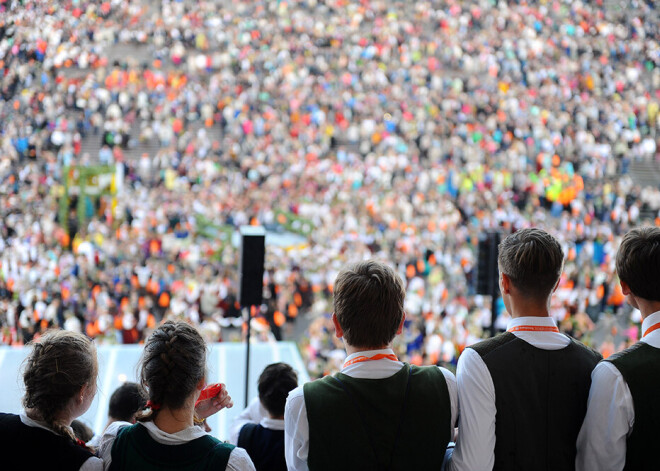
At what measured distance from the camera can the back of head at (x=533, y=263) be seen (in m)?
1.63

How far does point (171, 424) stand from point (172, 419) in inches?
0.4

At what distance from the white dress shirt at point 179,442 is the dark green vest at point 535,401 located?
1.83 ft

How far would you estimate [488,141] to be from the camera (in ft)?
57.5

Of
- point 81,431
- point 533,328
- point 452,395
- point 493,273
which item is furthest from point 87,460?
point 493,273

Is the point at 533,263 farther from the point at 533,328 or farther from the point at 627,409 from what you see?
the point at 627,409

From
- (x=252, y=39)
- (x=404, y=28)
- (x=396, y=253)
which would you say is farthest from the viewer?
(x=404, y=28)

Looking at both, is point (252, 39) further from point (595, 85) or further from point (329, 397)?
point (329, 397)

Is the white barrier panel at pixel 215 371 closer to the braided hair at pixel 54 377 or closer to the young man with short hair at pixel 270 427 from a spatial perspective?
the young man with short hair at pixel 270 427

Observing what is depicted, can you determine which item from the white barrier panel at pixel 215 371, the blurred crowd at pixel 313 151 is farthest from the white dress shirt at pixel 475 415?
the blurred crowd at pixel 313 151

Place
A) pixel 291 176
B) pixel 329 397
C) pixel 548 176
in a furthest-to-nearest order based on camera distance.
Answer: pixel 548 176
pixel 291 176
pixel 329 397

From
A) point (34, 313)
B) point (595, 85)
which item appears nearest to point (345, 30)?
point (595, 85)

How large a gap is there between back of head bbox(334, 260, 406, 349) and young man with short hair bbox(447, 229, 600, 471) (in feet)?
0.67

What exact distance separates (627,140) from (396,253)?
9.02 metres

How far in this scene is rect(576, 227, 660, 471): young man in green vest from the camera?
1.57 meters
